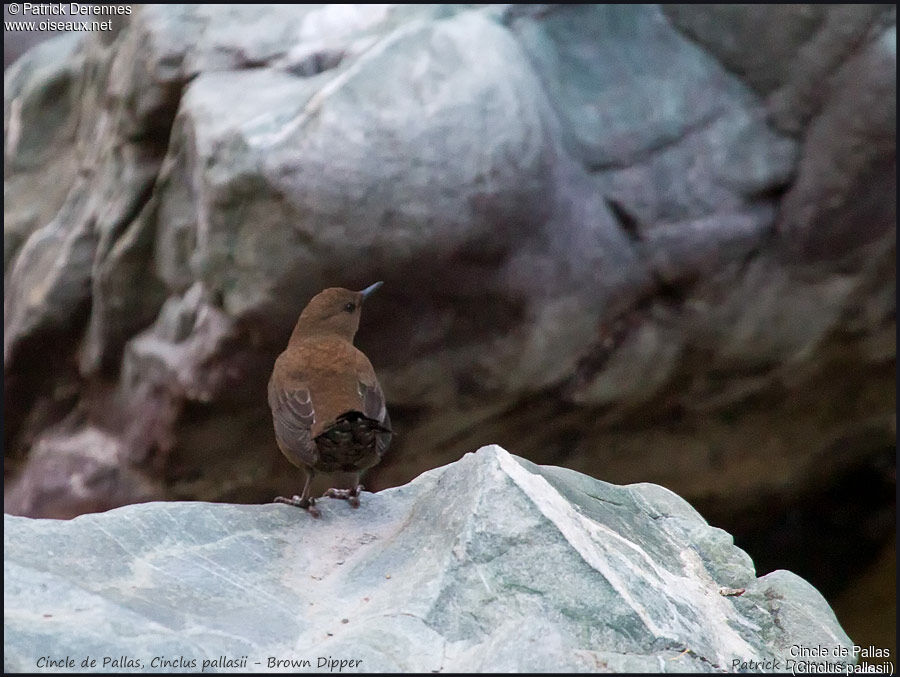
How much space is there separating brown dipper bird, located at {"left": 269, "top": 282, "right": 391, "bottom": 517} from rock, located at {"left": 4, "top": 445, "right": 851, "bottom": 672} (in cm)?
32

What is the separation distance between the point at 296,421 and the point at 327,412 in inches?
5.6

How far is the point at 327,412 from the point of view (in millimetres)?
3762

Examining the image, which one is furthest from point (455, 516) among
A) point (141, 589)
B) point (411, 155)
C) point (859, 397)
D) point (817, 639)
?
point (859, 397)

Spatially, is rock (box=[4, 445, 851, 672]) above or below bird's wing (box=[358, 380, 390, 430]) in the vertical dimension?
Answer: above

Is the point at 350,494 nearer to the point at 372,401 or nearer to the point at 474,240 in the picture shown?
the point at 372,401

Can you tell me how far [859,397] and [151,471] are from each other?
5019 mm

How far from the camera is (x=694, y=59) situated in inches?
262

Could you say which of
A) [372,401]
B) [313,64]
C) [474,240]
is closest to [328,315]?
[372,401]

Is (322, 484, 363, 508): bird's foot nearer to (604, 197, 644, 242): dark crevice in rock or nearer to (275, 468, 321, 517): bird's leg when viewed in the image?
(275, 468, 321, 517): bird's leg

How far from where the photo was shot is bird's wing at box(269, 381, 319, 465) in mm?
3760

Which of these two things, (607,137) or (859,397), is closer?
(607,137)

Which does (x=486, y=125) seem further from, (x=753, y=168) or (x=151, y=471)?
(x=151, y=471)

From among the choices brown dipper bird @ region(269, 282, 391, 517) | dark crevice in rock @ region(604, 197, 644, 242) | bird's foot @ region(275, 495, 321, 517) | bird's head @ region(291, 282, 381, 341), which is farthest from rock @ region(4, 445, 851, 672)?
dark crevice in rock @ region(604, 197, 644, 242)

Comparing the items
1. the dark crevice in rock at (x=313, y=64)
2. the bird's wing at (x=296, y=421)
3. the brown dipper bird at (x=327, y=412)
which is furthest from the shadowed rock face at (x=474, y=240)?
the bird's wing at (x=296, y=421)
